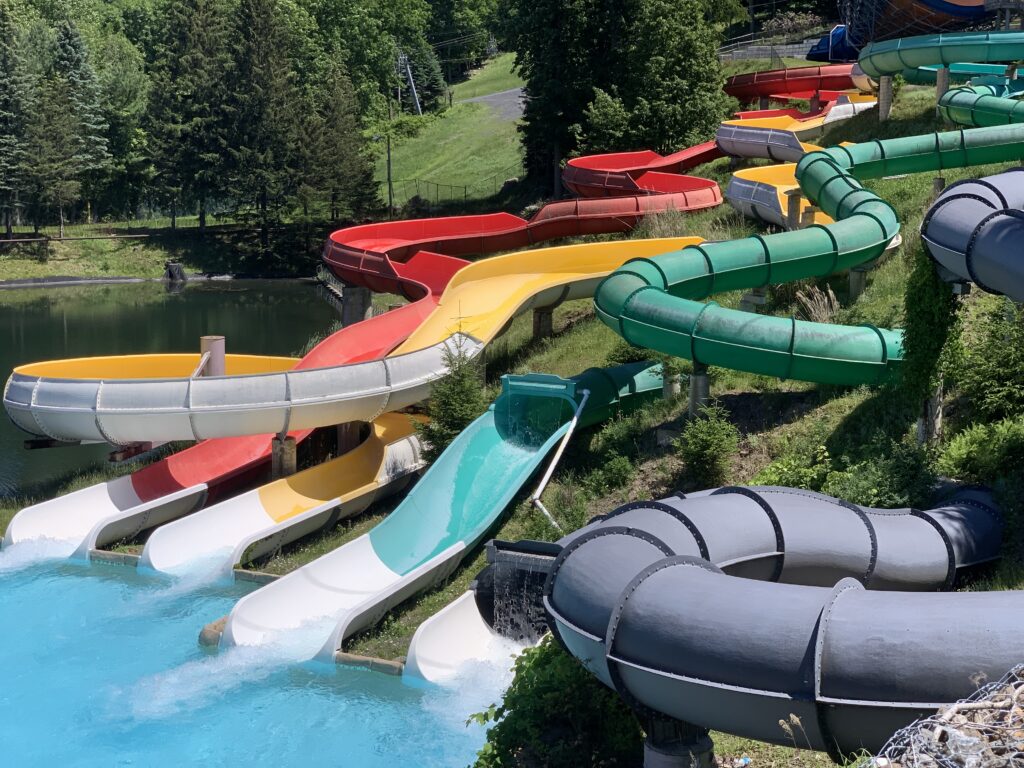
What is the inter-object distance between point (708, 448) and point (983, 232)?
17.0ft

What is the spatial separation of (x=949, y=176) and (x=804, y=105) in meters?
18.8

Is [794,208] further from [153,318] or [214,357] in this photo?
[153,318]

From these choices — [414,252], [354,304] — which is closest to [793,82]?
[414,252]

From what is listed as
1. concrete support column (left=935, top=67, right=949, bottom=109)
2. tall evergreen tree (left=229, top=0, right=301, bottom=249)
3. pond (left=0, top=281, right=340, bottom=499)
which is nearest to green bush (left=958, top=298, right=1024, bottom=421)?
concrete support column (left=935, top=67, right=949, bottom=109)

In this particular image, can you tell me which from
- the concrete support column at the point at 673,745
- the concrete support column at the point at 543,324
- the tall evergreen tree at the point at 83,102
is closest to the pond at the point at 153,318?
the concrete support column at the point at 543,324

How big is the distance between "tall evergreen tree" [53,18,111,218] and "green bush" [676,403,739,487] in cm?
4419

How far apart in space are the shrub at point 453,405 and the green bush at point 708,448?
3.94m

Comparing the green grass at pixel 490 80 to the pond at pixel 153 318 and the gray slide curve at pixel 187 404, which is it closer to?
the pond at pixel 153 318

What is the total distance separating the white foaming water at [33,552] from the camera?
16172 mm

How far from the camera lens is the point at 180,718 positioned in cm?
1202

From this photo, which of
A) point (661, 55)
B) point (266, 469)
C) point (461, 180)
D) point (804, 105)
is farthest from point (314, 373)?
point (461, 180)

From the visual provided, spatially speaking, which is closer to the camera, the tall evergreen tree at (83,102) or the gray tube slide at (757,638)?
the gray tube slide at (757,638)

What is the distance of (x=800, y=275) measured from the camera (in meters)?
17.2

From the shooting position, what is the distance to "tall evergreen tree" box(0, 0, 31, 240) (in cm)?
5022
